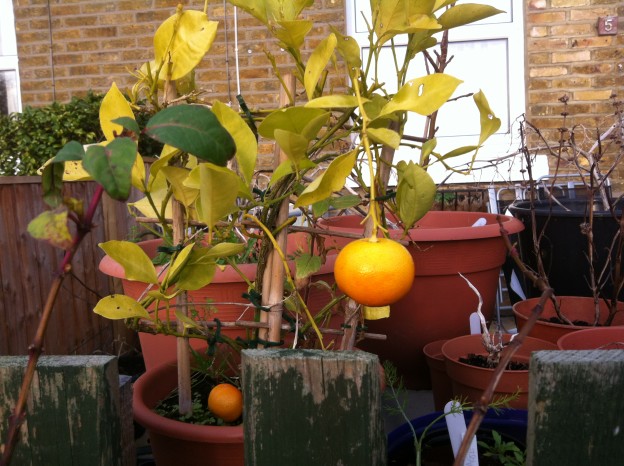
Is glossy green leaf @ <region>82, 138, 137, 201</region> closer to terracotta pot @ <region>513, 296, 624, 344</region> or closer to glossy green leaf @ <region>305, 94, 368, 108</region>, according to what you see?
glossy green leaf @ <region>305, 94, 368, 108</region>

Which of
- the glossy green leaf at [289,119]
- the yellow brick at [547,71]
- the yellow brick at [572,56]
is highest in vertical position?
the yellow brick at [572,56]

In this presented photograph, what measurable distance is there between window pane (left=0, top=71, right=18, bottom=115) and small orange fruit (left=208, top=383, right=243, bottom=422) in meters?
3.94

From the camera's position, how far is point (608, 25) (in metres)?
3.56

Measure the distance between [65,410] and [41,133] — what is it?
275 cm

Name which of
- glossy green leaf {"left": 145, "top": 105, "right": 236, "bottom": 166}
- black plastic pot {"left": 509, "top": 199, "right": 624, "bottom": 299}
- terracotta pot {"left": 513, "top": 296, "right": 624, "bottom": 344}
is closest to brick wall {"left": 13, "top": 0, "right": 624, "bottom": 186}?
black plastic pot {"left": 509, "top": 199, "right": 624, "bottom": 299}

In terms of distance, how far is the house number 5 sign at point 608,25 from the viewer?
3.55m

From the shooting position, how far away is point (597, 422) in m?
0.63

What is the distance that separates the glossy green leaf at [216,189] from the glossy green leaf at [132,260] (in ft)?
0.34

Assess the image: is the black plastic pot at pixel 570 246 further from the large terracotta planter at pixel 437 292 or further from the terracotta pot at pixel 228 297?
the terracotta pot at pixel 228 297

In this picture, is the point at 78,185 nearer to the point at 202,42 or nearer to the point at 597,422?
the point at 202,42

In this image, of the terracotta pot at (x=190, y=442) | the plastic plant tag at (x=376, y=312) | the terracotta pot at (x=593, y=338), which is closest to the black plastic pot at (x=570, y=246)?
the terracotta pot at (x=593, y=338)

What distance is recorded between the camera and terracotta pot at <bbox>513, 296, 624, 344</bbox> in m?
1.66

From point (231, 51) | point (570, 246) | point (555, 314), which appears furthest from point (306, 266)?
point (231, 51)

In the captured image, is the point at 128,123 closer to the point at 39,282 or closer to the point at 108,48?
the point at 39,282
